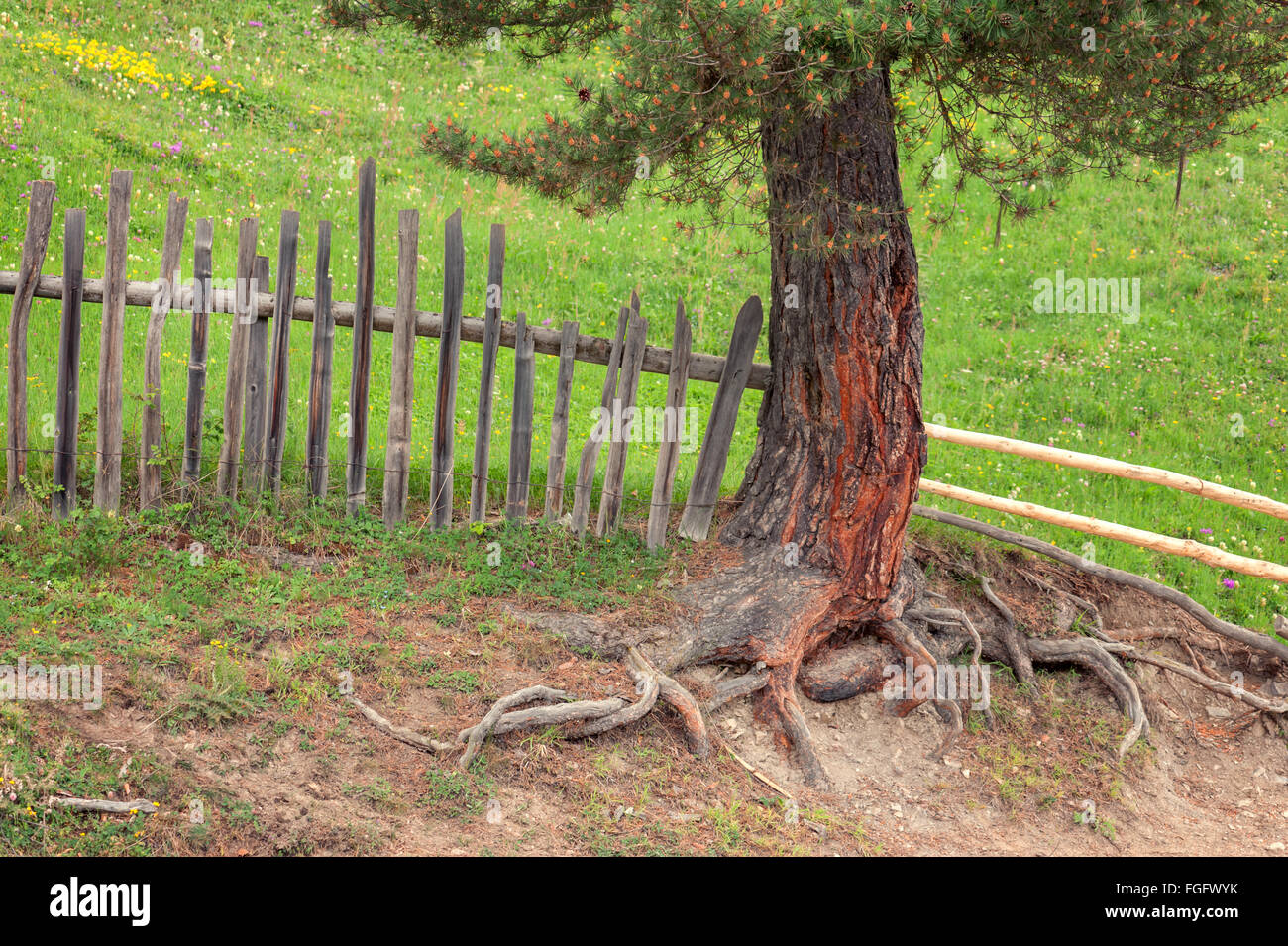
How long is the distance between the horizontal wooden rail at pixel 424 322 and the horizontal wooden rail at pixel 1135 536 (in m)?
1.69

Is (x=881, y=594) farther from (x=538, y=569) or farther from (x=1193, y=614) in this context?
(x=1193, y=614)

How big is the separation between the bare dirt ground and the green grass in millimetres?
1456

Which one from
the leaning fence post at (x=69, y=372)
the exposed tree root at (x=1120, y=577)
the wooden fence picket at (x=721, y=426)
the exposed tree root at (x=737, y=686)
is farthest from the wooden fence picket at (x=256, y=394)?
the exposed tree root at (x=1120, y=577)

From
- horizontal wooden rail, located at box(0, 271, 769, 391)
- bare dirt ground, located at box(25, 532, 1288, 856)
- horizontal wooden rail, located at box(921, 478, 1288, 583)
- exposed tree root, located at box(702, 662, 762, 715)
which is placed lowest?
bare dirt ground, located at box(25, 532, 1288, 856)

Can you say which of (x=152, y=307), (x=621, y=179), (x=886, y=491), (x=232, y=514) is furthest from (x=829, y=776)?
(x=152, y=307)

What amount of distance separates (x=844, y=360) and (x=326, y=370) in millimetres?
2920

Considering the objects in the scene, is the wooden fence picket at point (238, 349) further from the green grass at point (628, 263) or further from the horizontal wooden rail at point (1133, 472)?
the horizontal wooden rail at point (1133, 472)

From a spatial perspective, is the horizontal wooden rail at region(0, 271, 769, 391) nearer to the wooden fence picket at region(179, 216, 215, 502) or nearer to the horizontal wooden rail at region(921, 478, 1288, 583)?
the wooden fence picket at region(179, 216, 215, 502)

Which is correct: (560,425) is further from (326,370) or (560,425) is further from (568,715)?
(568,715)

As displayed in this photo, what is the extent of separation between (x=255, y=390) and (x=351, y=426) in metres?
0.56

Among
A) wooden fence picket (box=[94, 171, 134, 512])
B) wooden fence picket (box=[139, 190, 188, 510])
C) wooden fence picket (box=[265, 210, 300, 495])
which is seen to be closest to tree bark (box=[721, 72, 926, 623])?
wooden fence picket (box=[265, 210, 300, 495])

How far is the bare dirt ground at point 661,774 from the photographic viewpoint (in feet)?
14.4

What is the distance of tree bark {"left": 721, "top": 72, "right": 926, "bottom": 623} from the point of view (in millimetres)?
5477

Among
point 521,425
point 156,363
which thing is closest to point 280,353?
point 156,363
